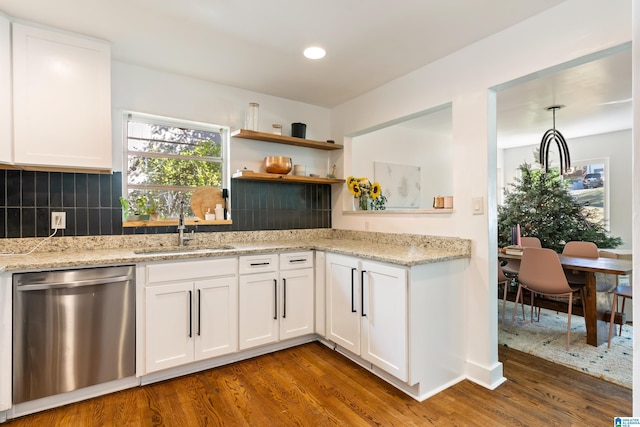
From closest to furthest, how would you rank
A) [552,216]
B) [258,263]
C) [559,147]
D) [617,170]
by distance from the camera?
[258,263], [559,147], [552,216], [617,170]

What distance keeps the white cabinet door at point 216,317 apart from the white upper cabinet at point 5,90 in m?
1.44

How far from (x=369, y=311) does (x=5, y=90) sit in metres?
2.74

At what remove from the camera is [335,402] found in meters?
2.05

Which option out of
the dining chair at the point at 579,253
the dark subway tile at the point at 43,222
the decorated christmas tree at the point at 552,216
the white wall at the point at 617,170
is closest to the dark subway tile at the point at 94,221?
the dark subway tile at the point at 43,222

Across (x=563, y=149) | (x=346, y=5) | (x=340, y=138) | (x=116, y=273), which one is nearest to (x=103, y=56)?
(x=116, y=273)

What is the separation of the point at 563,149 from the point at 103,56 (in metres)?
4.19

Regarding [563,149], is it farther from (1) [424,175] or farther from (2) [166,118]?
(2) [166,118]

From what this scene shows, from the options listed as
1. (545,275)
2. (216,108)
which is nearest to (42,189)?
(216,108)

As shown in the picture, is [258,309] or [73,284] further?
[258,309]

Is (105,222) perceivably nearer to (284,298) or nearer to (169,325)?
(169,325)

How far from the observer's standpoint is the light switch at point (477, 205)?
2.29 meters

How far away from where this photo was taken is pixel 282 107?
3492mm

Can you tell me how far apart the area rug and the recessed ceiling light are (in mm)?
2931

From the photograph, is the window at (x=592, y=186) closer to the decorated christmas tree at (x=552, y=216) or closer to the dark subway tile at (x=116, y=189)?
the decorated christmas tree at (x=552, y=216)
